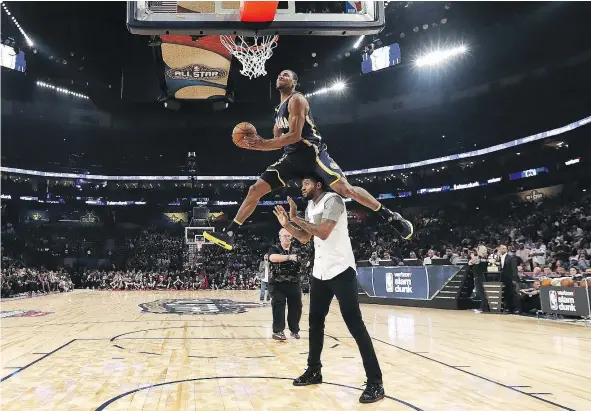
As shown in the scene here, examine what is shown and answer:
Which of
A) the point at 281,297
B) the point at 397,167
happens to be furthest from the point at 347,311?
the point at 397,167

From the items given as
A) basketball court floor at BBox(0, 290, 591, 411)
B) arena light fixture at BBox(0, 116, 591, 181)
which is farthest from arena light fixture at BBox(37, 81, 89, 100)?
basketball court floor at BBox(0, 290, 591, 411)

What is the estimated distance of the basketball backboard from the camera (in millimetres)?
5387

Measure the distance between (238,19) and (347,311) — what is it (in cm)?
359

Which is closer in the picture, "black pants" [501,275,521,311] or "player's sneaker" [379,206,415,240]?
"player's sneaker" [379,206,415,240]

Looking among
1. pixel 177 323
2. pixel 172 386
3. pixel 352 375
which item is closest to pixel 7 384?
pixel 172 386

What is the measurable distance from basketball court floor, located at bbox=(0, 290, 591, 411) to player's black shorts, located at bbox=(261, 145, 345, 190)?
1978 millimetres

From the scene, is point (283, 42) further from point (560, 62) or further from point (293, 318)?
point (293, 318)

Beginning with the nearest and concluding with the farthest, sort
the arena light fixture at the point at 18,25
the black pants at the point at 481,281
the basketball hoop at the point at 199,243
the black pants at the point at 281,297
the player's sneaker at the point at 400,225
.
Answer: the player's sneaker at the point at 400,225
the black pants at the point at 281,297
the black pants at the point at 481,281
the arena light fixture at the point at 18,25
the basketball hoop at the point at 199,243

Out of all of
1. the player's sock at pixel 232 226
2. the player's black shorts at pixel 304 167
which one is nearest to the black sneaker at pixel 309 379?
the player's black shorts at pixel 304 167

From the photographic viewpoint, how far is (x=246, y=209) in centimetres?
513

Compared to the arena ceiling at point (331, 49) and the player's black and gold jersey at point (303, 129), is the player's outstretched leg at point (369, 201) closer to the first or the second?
the player's black and gold jersey at point (303, 129)

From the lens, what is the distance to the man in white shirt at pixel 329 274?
378 centimetres

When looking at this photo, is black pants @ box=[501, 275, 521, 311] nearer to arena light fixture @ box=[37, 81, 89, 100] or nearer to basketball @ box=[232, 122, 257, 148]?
basketball @ box=[232, 122, 257, 148]

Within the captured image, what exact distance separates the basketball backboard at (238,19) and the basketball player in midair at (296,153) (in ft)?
3.53
